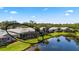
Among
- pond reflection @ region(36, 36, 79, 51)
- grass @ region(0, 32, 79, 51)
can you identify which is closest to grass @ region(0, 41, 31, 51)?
grass @ region(0, 32, 79, 51)

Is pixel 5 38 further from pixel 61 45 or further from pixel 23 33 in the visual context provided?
pixel 61 45

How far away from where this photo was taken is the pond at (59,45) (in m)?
1.38

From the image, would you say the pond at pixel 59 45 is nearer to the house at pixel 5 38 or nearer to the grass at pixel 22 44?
the grass at pixel 22 44

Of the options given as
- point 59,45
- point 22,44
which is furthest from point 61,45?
point 22,44

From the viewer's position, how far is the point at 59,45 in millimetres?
1386

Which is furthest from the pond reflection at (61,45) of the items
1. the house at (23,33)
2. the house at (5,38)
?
the house at (5,38)

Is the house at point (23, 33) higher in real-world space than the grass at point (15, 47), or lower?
higher

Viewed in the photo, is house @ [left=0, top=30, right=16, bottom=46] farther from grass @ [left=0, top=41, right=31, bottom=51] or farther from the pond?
the pond

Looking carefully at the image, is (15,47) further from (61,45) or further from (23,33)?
(61,45)

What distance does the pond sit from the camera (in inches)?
54.4
